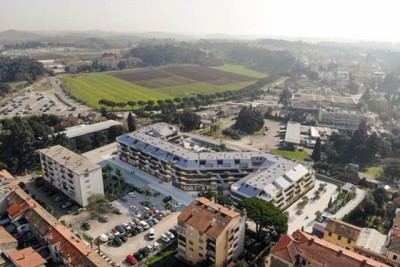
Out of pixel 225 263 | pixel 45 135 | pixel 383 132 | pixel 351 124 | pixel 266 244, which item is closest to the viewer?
pixel 225 263

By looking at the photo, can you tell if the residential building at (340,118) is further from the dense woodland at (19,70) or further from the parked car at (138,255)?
the dense woodland at (19,70)

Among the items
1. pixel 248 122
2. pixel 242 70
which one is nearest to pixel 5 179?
→ pixel 248 122

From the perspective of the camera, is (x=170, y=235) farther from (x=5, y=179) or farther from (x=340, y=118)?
(x=340, y=118)

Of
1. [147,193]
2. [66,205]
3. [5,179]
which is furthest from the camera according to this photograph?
[147,193]

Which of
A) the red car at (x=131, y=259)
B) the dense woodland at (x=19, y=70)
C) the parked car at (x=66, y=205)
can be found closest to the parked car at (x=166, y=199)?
the red car at (x=131, y=259)

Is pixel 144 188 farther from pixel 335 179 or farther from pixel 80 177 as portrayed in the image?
pixel 335 179

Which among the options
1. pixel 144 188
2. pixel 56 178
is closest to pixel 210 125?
pixel 144 188
